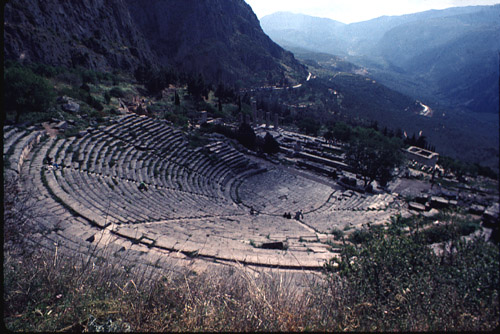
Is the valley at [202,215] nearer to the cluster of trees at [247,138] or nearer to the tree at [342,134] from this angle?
the cluster of trees at [247,138]

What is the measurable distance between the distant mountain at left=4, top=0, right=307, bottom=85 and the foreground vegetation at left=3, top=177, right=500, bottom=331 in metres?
43.3

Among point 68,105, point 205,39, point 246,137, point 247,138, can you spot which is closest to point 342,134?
point 247,138

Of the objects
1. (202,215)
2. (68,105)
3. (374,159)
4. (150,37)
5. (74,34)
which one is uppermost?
(150,37)

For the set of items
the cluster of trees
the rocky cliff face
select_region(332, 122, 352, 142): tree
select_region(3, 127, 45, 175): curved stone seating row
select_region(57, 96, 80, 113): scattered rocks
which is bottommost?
select_region(332, 122, 352, 142): tree

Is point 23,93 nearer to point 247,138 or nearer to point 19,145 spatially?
point 19,145

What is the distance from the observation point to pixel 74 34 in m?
47.9

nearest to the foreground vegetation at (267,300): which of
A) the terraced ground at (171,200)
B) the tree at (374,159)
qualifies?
the terraced ground at (171,200)

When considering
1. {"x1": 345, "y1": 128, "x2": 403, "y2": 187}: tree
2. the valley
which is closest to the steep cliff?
the valley

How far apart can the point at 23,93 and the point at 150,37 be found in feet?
268

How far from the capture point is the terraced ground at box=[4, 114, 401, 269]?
799 centimetres

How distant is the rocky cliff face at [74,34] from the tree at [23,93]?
23.8m

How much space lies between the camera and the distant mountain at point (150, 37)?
38.9 metres

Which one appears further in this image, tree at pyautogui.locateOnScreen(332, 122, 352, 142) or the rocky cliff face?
tree at pyautogui.locateOnScreen(332, 122, 352, 142)

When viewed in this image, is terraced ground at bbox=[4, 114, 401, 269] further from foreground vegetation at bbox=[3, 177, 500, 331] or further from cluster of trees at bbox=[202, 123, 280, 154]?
cluster of trees at bbox=[202, 123, 280, 154]
